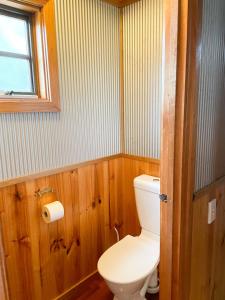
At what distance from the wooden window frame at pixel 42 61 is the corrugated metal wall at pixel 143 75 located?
2.15ft

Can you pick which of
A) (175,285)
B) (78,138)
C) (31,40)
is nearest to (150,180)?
(78,138)

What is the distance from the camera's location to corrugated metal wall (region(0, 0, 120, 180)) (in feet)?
4.77

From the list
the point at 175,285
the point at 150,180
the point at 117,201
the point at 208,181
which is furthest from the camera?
the point at 117,201

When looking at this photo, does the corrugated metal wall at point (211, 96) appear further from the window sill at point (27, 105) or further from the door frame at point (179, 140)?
the window sill at point (27, 105)

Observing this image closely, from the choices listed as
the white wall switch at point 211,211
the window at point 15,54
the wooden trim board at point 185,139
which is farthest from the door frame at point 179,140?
the window at point 15,54

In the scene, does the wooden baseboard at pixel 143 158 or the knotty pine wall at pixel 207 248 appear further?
the wooden baseboard at pixel 143 158

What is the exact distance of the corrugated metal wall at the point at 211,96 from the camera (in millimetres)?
993

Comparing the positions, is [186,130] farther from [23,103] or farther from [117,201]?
[117,201]

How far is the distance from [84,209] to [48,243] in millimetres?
362

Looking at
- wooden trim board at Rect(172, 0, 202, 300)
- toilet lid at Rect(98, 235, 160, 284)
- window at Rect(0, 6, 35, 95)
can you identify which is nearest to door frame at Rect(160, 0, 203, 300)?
wooden trim board at Rect(172, 0, 202, 300)

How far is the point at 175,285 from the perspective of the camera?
3.58 ft

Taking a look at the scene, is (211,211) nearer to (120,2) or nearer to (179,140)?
(179,140)

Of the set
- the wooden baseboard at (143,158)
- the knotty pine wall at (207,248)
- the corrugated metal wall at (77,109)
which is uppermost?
the corrugated metal wall at (77,109)

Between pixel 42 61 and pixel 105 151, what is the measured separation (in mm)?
837
